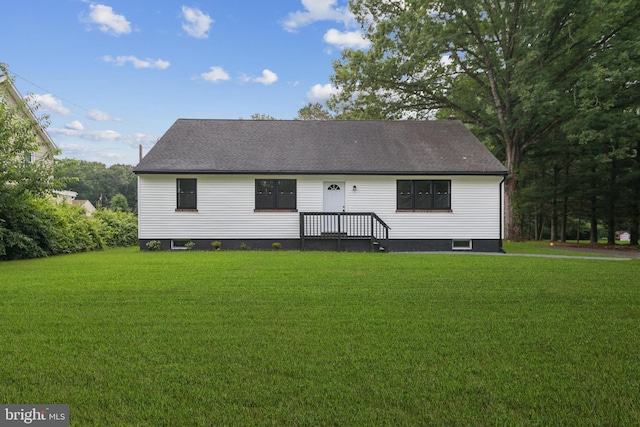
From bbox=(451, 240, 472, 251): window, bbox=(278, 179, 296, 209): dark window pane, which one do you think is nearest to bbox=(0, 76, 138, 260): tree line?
bbox=(278, 179, 296, 209): dark window pane

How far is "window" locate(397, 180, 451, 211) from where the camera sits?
14.4 m

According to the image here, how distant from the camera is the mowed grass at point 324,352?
2.42 m

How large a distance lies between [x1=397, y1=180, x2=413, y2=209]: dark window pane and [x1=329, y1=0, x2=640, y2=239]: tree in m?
5.92

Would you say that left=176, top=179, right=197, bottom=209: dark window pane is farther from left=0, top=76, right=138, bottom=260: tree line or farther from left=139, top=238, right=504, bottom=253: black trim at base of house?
left=0, top=76, right=138, bottom=260: tree line

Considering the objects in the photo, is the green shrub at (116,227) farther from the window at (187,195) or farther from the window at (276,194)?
the window at (276,194)

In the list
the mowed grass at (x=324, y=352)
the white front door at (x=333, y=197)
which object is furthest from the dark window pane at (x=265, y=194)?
the mowed grass at (x=324, y=352)

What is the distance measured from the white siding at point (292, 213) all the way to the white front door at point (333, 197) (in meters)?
0.22

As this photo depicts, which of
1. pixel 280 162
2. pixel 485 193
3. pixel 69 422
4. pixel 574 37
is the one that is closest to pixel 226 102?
pixel 280 162

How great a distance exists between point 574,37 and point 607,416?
19459 millimetres

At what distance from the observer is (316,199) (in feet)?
46.8

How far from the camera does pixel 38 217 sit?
11344mm

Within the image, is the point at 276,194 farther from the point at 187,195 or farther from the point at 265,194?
the point at 187,195

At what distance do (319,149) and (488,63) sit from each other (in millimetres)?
9969

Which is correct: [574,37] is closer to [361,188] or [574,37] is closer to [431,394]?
[361,188]
